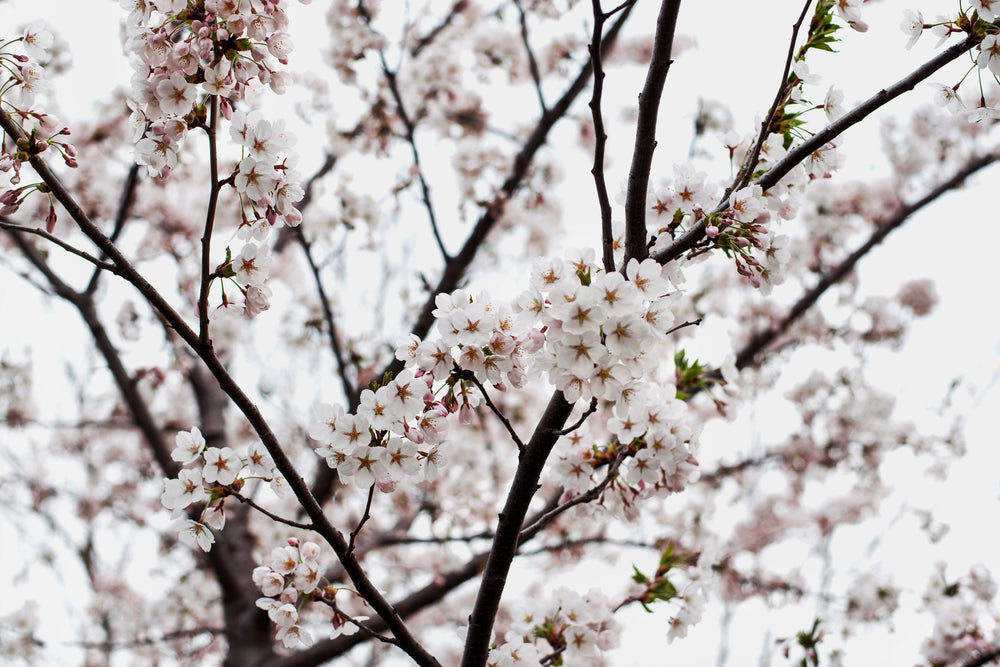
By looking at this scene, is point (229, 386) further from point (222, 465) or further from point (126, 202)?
point (126, 202)

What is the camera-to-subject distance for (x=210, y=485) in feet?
5.42

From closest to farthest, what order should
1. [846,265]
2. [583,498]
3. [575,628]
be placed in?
1. [583,498]
2. [575,628]
3. [846,265]

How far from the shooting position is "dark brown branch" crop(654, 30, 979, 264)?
1.50 m

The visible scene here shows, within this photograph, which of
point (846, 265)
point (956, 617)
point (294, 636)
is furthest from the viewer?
point (846, 265)

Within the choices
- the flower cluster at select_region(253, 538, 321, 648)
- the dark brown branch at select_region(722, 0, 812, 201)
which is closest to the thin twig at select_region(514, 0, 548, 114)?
the dark brown branch at select_region(722, 0, 812, 201)

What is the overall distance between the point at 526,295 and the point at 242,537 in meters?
3.99

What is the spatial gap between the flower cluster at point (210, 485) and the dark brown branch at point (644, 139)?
96 cm

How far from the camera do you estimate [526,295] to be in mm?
1452

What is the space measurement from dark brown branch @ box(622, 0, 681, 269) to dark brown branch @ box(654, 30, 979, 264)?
0.22 feet

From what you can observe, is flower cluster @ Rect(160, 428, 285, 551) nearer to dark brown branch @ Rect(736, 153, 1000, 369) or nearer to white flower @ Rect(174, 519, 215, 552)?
white flower @ Rect(174, 519, 215, 552)

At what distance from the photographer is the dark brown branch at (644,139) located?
151cm

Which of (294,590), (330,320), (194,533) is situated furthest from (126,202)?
(294,590)

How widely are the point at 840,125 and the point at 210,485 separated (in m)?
1.67

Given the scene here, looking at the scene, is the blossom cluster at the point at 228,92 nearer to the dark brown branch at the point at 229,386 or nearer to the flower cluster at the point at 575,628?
the dark brown branch at the point at 229,386
